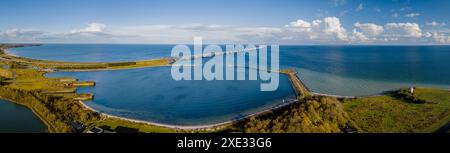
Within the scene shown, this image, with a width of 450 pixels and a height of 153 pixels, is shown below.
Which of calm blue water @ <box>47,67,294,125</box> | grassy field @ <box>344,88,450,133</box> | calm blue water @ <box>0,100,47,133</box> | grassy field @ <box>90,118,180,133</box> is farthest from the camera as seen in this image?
calm blue water @ <box>47,67,294,125</box>

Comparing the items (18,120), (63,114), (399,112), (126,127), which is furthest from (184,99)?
(399,112)

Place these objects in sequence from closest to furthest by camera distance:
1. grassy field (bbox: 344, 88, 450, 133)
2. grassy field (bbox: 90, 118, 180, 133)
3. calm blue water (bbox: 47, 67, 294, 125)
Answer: grassy field (bbox: 90, 118, 180, 133) < grassy field (bbox: 344, 88, 450, 133) < calm blue water (bbox: 47, 67, 294, 125)

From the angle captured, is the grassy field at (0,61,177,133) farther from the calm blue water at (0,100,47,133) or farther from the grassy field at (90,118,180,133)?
the calm blue water at (0,100,47,133)

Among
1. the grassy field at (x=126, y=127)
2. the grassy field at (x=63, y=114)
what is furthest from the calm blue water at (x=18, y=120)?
the grassy field at (x=126, y=127)

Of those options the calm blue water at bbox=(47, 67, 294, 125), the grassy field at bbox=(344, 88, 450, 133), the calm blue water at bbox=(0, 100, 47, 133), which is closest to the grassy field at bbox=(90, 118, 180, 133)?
the calm blue water at bbox=(47, 67, 294, 125)

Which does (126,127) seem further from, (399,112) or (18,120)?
(399,112)

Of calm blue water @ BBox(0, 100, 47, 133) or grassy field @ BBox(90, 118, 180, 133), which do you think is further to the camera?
calm blue water @ BBox(0, 100, 47, 133)
